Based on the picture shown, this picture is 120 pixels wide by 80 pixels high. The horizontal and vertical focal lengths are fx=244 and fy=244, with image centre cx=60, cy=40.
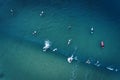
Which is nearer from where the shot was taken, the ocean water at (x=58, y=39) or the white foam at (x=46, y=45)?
the ocean water at (x=58, y=39)

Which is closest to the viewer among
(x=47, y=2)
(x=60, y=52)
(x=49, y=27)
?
(x=60, y=52)

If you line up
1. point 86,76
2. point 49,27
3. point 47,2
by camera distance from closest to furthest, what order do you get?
point 86,76, point 49,27, point 47,2

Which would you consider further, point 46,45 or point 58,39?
point 58,39

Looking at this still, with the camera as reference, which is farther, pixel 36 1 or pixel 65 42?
pixel 36 1

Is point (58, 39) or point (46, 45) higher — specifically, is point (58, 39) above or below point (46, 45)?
above

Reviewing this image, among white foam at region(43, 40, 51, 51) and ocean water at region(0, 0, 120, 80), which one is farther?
white foam at region(43, 40, 51, 51)

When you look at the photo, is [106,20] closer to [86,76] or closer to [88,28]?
[88,28]

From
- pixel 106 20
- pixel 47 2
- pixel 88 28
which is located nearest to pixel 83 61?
pixel 88 28

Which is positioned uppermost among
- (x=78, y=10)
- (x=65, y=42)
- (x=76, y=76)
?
(x=78, y=10)
